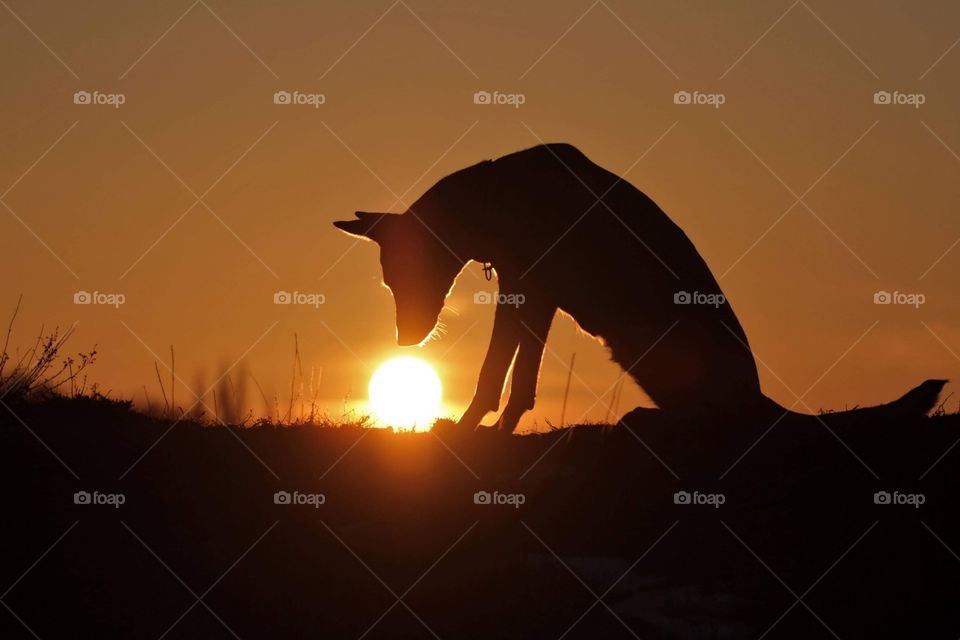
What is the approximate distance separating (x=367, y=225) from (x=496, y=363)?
80.8 inches

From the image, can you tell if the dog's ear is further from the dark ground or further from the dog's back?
the dark ground

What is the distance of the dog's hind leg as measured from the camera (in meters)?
12.4

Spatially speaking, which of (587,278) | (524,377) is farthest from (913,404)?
(524,377)

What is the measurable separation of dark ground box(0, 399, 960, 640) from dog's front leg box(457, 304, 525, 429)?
1.05 metres

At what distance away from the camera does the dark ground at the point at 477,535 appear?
9.31 m

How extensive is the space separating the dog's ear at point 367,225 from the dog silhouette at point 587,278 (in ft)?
1.05

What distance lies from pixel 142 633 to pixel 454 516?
258 cm

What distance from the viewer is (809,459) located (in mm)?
10719

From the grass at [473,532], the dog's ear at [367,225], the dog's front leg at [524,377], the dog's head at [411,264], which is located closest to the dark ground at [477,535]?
Answer: the grass at [473,532]

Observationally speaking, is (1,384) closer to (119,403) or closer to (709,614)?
(119,403)

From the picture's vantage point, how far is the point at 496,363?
1248cm

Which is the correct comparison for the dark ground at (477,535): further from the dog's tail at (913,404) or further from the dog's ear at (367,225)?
the dog's ear at (367,225)

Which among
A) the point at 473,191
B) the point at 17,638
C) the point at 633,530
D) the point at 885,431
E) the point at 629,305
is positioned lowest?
the point at 17,638

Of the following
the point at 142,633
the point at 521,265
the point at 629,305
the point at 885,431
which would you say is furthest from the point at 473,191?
the point at 142,633
